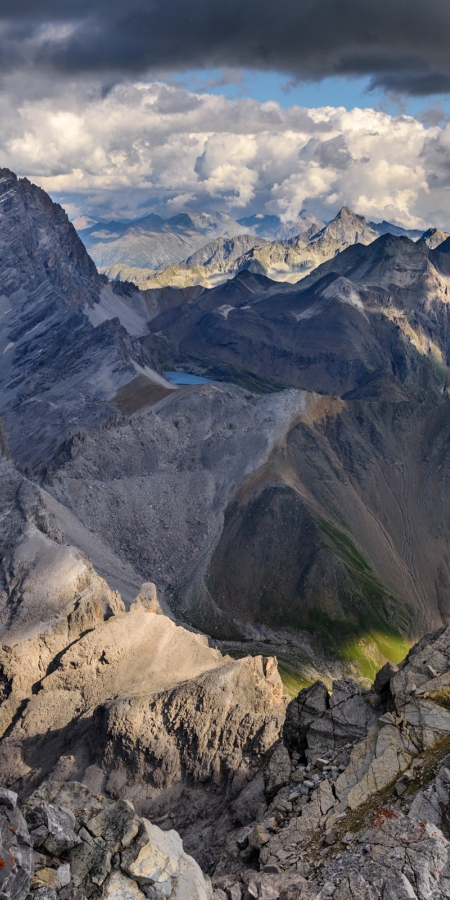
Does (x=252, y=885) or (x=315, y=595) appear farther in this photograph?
(x=315, y=595)

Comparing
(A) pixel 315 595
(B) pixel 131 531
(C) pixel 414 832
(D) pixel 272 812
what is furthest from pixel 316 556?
(C) pixel 414 832

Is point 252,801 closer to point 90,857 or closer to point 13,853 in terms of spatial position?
point 90,857

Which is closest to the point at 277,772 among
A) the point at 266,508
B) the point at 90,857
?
the point at 90,857

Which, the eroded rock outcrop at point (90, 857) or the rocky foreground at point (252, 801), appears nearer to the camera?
the eroded rock outcrop at point (90, 857)

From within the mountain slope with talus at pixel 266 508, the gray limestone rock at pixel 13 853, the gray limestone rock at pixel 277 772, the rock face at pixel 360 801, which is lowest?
A: the mountain slope with talus at pixel 266 508

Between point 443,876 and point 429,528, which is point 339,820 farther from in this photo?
point 429,528

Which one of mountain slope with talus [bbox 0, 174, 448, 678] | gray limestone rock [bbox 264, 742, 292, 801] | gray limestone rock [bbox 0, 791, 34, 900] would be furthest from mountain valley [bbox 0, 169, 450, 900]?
mountain slope with talus [bbox 0, 174, 448, 678]

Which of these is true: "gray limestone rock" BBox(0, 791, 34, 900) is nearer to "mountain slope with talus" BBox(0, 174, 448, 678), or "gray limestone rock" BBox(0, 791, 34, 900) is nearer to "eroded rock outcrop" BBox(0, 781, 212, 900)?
"eroded rock outcrop" BBox(0, 781, 212, 900)

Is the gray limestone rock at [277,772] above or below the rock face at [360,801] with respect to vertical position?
below

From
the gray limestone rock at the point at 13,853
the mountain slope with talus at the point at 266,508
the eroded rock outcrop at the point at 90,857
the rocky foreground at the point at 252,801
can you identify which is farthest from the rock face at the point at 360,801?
the mountain slope with talus at the point at 266,508

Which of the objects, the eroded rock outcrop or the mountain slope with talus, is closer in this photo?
the eroded rock outcrop

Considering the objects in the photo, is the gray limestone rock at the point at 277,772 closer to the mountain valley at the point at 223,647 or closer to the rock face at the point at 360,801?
the rock face at the point at 360,801
